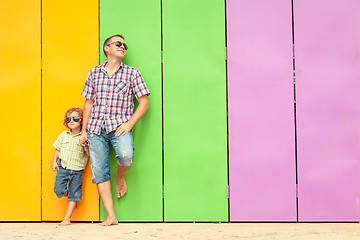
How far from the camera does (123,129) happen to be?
118 inches

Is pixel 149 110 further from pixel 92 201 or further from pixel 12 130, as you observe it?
pixel 12 130

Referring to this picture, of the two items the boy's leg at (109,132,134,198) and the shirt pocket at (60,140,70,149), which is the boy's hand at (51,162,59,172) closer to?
the shirt pocket at (60,140,70,149)

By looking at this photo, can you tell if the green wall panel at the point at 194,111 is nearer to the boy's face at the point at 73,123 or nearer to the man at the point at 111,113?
the man at the point at 111,113

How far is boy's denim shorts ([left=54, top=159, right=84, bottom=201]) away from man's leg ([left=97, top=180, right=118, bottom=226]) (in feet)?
0.69

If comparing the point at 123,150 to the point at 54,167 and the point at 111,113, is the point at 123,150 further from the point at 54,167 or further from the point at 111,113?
the point at 54,167

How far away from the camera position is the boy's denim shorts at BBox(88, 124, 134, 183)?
2.95 m

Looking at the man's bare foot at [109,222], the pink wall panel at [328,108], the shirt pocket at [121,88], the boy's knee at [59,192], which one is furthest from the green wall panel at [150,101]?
the pink wall panel at [328,108]

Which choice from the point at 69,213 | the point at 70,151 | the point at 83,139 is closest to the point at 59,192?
the point at 69,213

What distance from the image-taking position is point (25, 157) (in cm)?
324

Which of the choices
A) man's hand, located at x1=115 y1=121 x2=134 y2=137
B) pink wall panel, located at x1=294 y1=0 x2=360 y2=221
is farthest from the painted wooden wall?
man's hand, located at x1=115 y1=121 x2=134 y2=137

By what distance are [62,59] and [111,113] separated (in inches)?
28.0

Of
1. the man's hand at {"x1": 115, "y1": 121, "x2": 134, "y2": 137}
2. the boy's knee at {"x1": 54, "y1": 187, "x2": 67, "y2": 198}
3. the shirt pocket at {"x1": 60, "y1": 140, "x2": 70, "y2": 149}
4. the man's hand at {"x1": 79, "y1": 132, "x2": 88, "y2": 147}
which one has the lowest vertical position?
the boy's knee at {"x1": 54, "y1": 187, "x2": 67, "y2": 198}
